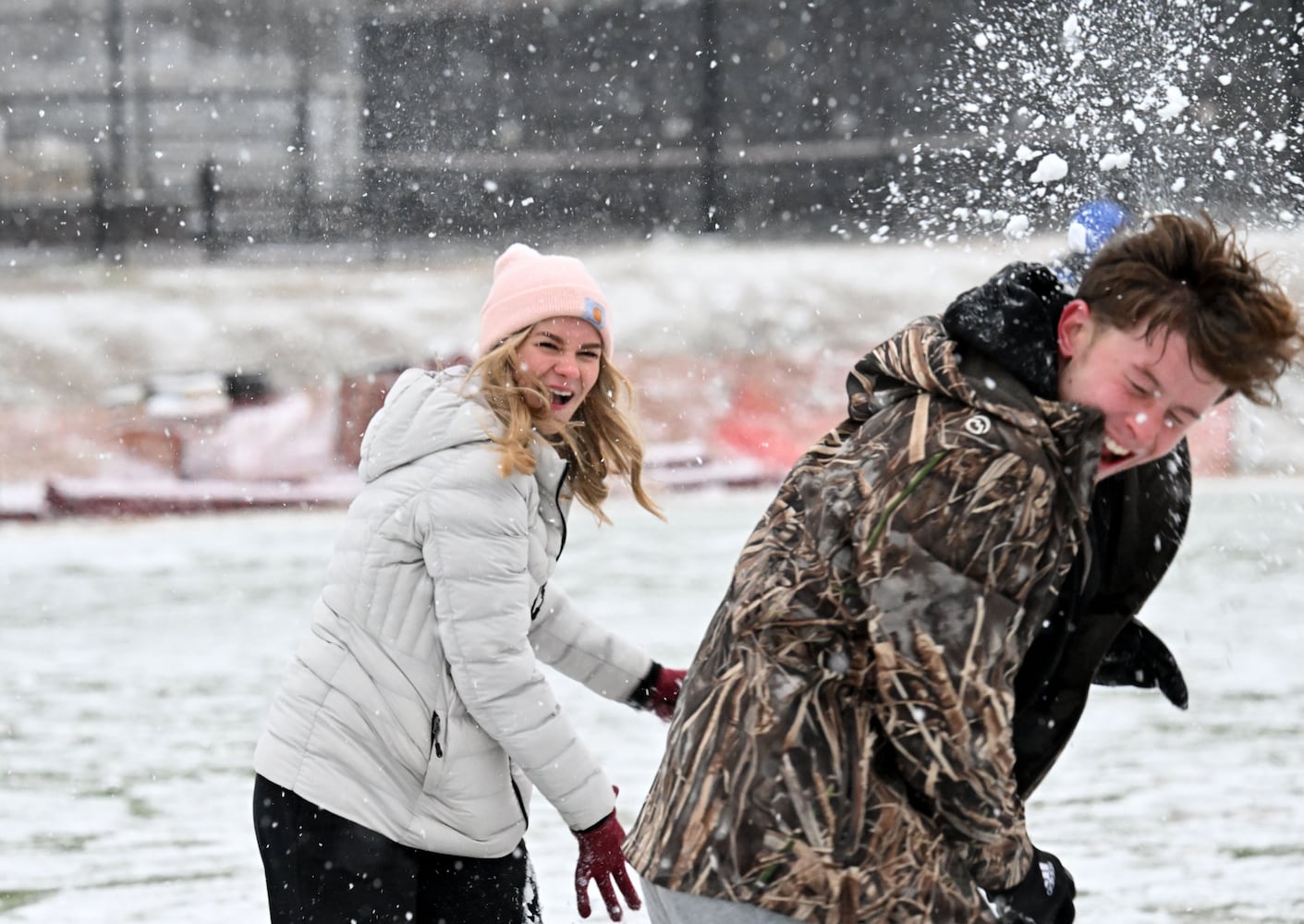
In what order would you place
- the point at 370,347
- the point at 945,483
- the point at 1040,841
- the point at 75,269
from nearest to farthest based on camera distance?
the point at 945,483 < the point at 1040,841 < the point at 370,347 < the point at 75,269

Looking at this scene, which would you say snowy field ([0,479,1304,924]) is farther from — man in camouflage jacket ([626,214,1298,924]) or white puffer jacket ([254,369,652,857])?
man in camouflage jacket ([626,214,1298,924])

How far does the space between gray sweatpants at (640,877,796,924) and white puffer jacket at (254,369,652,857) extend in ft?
1.46

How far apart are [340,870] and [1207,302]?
4.02 feet

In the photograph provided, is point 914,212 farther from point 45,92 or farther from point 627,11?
point 45,92

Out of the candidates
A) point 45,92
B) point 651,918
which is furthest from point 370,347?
point 651,918

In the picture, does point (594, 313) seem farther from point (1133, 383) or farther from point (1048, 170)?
point (1048, 170)

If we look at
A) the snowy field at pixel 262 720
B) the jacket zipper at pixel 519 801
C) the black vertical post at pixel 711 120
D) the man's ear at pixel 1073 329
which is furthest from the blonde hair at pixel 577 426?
the black vertical post at pixel 711 120

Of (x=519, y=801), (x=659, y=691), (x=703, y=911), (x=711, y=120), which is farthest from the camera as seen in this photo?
(x=711, y=120)

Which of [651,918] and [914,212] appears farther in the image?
[914,212]

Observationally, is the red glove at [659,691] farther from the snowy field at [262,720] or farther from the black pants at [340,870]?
the snowy field at [262,720]

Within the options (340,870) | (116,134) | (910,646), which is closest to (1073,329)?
(910,646)

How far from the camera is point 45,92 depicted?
18.2 meters

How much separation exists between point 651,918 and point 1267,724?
3597 mm

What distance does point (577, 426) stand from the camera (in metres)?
2.07
